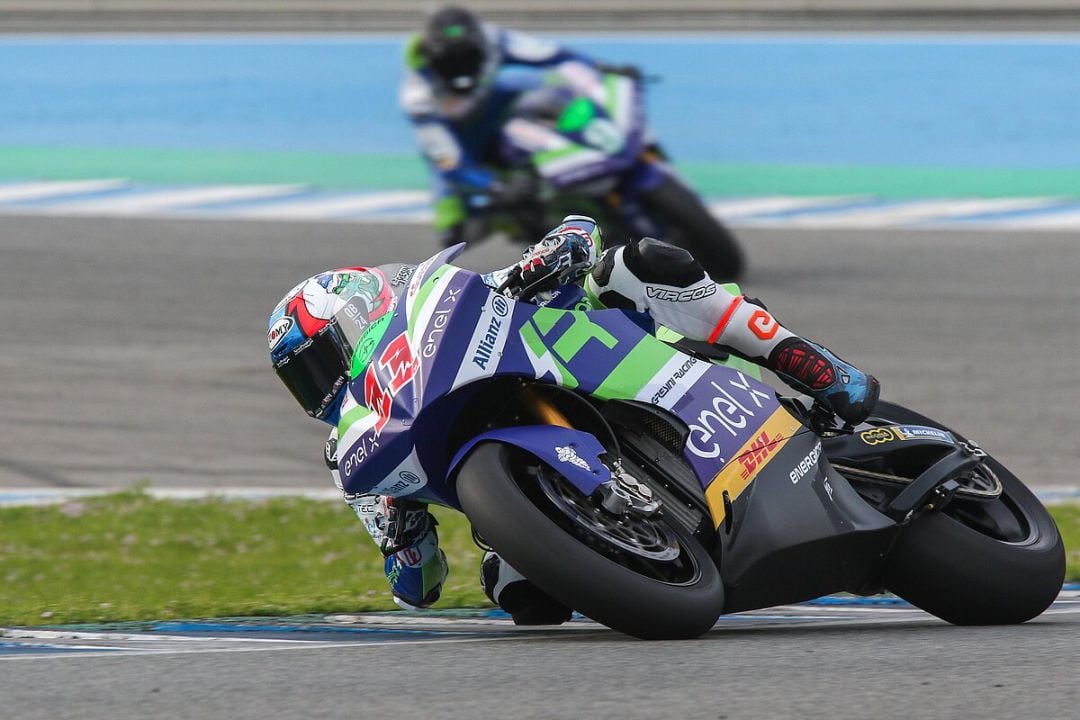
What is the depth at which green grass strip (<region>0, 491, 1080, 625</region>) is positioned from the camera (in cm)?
566

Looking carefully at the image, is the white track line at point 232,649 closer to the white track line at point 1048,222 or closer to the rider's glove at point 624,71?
the rider's glove at point 624,71

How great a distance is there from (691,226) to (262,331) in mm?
2863

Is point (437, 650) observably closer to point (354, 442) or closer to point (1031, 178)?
point (354, 442)

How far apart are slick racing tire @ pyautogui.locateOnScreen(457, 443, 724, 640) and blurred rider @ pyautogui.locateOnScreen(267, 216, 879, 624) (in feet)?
1.92

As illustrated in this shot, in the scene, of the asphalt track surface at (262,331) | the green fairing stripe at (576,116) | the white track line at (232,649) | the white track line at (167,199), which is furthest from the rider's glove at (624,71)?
the white track line at (232,649)

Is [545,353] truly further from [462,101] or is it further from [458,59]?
[458,59]

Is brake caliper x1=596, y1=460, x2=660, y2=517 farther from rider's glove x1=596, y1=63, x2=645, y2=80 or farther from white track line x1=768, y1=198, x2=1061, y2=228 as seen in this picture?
white track line x1=768, y1=198, x2=1061, y2=228

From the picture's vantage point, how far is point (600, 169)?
37.9ft

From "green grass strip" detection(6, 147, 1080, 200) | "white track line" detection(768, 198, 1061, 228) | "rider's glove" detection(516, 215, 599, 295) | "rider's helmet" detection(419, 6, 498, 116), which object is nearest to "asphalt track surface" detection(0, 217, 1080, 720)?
"white track line" detection(768, 198, 1061, 228)

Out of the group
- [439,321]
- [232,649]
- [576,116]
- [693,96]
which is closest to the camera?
[232,649]

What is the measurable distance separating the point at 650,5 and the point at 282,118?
521 cm

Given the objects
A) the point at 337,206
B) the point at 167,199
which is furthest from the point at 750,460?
the point at 167,199

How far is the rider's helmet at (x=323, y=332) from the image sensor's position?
450 cm

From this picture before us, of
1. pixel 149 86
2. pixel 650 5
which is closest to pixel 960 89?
pixel 650 5
